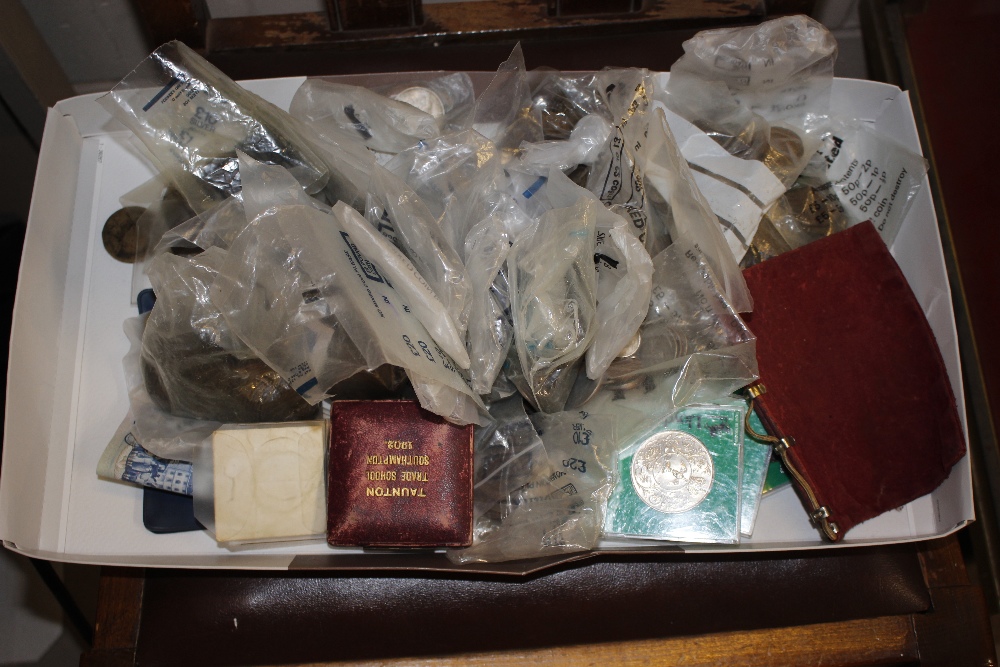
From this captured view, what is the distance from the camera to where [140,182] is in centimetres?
105

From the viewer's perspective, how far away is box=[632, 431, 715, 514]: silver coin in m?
0.90

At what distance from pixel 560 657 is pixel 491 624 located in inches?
3.6

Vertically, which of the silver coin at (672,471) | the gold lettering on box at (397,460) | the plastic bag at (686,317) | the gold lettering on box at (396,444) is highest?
the plastic bag at (686,317)

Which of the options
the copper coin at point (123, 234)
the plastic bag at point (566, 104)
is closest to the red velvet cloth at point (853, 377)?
the plastic bag at point (566, 104)

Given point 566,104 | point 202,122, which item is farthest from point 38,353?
point 566,104

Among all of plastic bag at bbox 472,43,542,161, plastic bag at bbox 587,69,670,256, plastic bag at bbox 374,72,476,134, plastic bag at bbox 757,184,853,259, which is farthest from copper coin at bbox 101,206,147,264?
plastic bag at bbox 757,184,853,259

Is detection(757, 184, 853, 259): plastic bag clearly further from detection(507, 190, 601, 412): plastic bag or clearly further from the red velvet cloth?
detection(507, 190, 601, 412): plastic bag

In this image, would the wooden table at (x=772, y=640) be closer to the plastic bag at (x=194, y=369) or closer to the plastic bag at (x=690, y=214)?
the plastic bag at (x=194, y=369)

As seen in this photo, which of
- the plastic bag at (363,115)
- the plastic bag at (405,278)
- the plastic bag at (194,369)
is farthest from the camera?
the plastic bag at (363,115)

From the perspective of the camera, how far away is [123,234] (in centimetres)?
101

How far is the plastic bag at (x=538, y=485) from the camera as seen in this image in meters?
0.86

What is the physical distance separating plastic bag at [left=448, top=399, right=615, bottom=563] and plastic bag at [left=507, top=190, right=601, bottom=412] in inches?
4.5

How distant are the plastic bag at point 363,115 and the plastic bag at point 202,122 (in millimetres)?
64

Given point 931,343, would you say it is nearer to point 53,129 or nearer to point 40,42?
point 53,129
